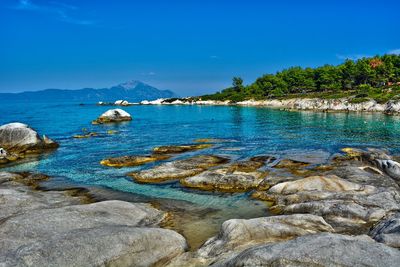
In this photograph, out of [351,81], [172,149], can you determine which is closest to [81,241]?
[172,149]

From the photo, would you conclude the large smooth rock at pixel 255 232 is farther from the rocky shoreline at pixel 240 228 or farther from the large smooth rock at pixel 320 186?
the large smooth rock at pixel 320 186

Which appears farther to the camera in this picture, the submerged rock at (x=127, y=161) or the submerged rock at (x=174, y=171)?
the submerged rock at (x=127, y=161)

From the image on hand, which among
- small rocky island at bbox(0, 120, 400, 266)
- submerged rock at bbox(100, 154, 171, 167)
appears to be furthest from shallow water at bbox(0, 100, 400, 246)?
small rocky island at bbox(0, 120, 400, 266)

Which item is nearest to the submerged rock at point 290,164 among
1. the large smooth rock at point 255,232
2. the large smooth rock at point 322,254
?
the large smooth rock at point 255,232

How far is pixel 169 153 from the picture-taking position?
147 feet

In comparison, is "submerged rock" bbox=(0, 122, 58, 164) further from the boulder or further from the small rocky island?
the small rocky island

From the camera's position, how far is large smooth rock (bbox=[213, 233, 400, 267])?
11500 millimetres

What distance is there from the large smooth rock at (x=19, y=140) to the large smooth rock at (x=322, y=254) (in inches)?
1757

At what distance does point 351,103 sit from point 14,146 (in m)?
105

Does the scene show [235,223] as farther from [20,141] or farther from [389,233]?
[20,141]

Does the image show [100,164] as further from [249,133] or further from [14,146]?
[249,133]

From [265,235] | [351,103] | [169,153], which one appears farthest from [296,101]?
[265,235]

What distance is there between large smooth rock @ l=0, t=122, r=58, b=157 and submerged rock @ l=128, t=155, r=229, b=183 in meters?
24.0

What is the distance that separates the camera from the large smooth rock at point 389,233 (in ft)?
46.6
